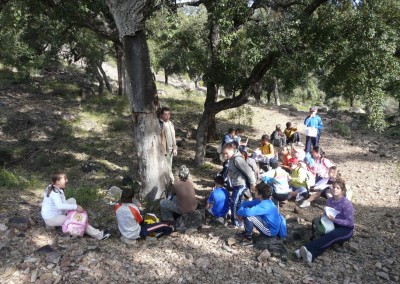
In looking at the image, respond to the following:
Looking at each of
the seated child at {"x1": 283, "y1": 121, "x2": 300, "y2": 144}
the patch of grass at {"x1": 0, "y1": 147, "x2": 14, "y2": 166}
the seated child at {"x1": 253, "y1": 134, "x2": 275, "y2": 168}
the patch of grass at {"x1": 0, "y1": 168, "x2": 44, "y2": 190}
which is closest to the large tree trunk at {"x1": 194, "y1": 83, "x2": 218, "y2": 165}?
the seated child at {"x1": 253, "y1": 134, "x2": 275, "y2": 168}

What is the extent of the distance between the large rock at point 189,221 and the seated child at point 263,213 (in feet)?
3.75

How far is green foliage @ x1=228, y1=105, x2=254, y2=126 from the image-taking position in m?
16.6

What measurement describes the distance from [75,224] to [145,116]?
105 inches

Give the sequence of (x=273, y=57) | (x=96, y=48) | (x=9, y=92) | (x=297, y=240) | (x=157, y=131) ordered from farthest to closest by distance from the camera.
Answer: (x=9, y=92) → (x=96, y=48) → (x=273, y=57) → (x=157, y=131) → (x=297, y=240)

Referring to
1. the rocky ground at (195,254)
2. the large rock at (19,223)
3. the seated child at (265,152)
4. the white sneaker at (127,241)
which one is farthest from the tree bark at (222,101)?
the large rock at (19,223)

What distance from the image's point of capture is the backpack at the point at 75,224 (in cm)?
575

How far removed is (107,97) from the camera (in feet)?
65.7

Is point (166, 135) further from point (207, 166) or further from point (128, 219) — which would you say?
point (207, 166)

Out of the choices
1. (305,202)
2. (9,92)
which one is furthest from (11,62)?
(305,202)

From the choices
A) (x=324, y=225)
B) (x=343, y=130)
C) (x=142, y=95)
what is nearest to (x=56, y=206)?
(x=142, y=95)

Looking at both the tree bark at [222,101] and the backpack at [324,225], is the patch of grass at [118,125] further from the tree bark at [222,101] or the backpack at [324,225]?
the backpack at [324,225]

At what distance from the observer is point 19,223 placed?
5816 millimetres

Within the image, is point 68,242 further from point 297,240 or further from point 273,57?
point 273,57

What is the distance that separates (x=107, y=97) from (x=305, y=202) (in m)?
15.3
